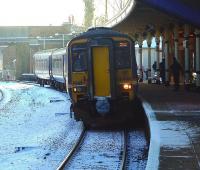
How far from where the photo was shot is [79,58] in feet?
57.2

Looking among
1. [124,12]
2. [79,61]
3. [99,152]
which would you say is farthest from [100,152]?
[124,12]

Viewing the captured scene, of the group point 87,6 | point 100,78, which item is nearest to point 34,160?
point 100,78

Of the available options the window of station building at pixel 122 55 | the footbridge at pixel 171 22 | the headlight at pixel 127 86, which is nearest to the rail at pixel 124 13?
the footbridge at pixel 171 22

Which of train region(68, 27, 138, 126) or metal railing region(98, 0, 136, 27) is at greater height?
metal railing region(98, 0, 136, 27)

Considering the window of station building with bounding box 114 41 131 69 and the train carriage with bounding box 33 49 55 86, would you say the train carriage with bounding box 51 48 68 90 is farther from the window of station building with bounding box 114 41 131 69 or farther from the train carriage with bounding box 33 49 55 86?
the window of station building with bounding box 114 41 131 69

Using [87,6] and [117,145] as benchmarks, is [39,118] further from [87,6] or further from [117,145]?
[87,6]

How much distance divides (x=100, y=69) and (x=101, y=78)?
0.85 feet

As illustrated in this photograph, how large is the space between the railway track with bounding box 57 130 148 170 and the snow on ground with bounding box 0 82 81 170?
29cm

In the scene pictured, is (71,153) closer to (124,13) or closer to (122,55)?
(122,55)

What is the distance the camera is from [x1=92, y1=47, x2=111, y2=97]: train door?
1711 cm

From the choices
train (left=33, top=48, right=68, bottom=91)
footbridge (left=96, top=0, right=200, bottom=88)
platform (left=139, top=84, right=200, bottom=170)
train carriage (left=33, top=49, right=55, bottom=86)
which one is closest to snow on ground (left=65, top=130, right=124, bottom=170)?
platform (left=139, top=84, right=200, bottom=170)

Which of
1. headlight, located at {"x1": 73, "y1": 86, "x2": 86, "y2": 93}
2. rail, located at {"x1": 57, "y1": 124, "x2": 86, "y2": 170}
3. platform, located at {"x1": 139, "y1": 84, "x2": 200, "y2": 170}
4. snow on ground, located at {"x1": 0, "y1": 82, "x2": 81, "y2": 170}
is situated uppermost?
headlight, located at {"x1": 73, "y1": 86, "x2": 86, "y2": 93}

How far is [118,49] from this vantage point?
57.0ft

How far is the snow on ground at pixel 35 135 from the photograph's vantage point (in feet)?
40.9
